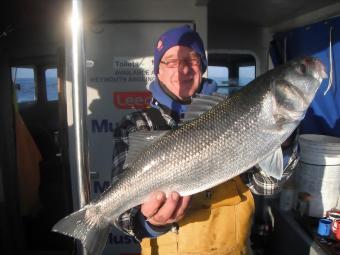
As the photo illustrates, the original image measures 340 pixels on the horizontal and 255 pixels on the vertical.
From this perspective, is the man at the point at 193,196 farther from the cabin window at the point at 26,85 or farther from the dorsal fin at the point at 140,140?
the cabin window at the point at 26,85

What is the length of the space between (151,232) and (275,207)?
9.15 ft

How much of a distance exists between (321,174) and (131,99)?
99.6 inches

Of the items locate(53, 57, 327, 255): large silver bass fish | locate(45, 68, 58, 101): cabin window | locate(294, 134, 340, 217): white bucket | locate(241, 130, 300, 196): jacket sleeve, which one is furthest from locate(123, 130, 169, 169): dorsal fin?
locate(45, 68, 58, 101): cabin window

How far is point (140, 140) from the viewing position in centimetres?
237

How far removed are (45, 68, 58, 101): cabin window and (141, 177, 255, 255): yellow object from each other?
701 cm

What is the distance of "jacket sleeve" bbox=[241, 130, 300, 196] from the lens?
254 centimetres

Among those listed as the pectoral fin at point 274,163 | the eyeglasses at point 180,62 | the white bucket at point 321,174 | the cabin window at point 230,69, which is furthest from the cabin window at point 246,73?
the pectoral fin at point 274,163

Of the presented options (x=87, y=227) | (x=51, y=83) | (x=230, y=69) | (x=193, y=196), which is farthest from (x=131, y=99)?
(x=51, y=83)

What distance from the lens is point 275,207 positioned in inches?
184

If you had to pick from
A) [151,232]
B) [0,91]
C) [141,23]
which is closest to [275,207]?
[151,232]

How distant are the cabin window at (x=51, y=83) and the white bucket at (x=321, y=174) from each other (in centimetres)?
670

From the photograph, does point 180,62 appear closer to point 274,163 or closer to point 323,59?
point 274,163

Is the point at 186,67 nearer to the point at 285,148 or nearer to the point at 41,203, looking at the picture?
the point at 285,148

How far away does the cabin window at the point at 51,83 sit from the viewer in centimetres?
873
